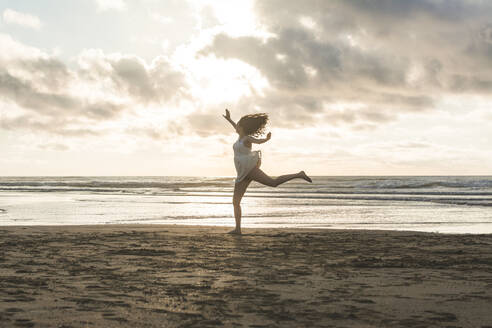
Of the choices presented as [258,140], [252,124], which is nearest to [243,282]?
[258,140]

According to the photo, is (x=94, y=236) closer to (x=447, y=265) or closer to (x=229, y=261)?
(x=229, y=261)

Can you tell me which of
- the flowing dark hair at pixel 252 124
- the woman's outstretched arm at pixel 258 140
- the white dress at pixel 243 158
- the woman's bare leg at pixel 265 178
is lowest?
the woman's bare leg at pixel 265 178

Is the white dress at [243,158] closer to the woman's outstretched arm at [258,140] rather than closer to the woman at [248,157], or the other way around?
the woman at [248,157]

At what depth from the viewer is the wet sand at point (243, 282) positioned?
11.7 ft

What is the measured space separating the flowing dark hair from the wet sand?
2127mm

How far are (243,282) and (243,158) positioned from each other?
441 centimetres

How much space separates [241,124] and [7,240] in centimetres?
450

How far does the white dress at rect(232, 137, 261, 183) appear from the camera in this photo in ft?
29.4

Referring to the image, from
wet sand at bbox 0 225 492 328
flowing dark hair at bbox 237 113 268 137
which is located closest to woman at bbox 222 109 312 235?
flowing dark hair at bbox 237 113 268 137

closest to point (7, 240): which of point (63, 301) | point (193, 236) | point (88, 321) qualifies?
point (193, 236)

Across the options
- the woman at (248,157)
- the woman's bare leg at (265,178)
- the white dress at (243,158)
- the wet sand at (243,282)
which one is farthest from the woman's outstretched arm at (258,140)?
the wet sand at (243,282)

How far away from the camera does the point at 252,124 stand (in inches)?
364

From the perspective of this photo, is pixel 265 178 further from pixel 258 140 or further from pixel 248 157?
pixel 258 140

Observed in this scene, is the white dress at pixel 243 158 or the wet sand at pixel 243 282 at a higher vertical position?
the white dress at pixel 243 158
